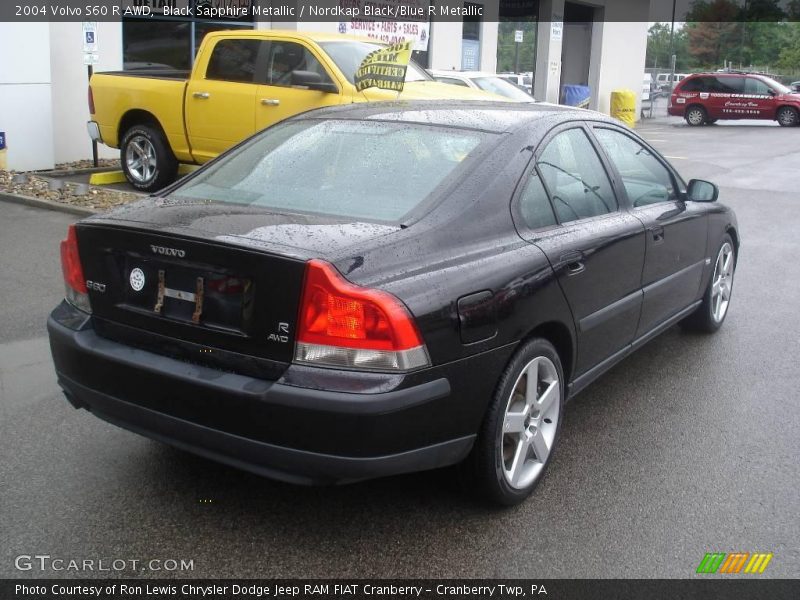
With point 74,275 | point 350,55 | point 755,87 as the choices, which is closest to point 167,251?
point 74,275

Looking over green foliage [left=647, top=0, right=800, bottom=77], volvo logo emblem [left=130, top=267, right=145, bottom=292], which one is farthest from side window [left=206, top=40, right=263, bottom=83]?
green foliage [left=647, top=0, right=800, bottom=77]

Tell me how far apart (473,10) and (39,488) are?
20075 mm

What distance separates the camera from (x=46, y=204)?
9.84 m

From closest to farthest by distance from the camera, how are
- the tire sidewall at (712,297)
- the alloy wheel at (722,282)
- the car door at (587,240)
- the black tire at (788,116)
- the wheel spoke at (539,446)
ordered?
the wheel spoke at (539,446), the car door at (587,240), the tire sidewall at (712,297), the alloy wheel at (722,282), the black tire at (788,116)

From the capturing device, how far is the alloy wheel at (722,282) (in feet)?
19.7

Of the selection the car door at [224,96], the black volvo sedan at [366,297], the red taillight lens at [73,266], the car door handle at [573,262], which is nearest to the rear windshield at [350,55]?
the car door at [224,96]

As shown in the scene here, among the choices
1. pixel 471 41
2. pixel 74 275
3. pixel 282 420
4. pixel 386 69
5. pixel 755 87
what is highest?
pixel 471 41

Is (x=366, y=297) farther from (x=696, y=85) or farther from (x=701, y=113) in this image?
(x=696, y=85)

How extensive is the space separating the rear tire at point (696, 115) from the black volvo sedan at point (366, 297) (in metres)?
27.8

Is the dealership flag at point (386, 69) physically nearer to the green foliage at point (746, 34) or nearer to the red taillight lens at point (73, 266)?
the red taillight lens at point (73, 266)

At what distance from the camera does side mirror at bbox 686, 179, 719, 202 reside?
17.2 ft

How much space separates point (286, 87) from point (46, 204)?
9.71ft

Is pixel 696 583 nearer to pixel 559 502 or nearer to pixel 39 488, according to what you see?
pixel 559 502

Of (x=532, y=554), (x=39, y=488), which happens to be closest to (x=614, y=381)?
(x=532, y=554)
